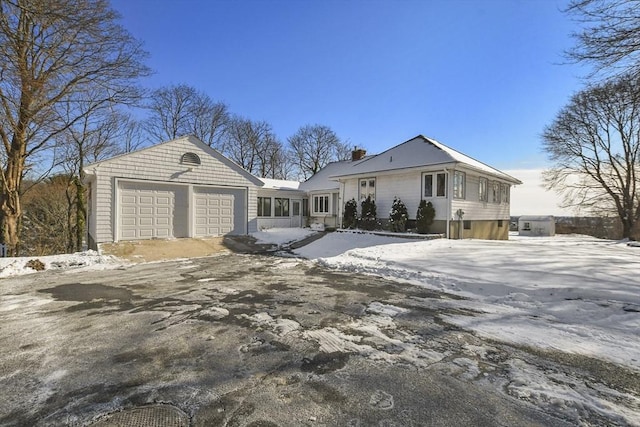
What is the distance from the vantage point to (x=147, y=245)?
39.1 feet

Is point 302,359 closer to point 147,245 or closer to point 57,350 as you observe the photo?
point 57,350

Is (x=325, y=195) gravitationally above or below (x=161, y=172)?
below

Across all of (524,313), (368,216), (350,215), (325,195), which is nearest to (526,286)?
(524,313)

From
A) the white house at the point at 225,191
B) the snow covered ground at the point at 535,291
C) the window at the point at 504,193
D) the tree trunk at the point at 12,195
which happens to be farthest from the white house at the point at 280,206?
the window at the point at 504,193

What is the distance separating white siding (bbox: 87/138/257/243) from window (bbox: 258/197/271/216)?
5818mm

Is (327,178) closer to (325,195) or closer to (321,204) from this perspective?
(325,195)

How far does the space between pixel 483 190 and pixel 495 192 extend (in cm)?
201

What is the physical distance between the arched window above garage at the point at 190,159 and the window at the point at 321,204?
1054 centimetres

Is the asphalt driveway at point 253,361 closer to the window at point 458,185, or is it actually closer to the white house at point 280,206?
the window at point 458,185

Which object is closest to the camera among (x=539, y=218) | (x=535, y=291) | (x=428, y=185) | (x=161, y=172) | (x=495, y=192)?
(x=535, y=291)

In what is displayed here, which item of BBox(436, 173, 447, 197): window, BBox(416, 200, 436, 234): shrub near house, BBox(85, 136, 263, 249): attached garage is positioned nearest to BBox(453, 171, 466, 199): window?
BBox(436, 173, 447, 197): window

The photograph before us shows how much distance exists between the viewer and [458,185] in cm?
1475

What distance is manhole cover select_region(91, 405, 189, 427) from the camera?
2.22 m

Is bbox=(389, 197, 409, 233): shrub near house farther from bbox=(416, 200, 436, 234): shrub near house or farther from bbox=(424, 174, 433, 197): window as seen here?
A: bbox=(424, 174, 433, 197): window
